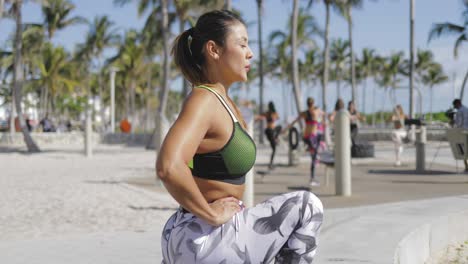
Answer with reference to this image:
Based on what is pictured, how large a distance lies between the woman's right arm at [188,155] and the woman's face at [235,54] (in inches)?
8.7

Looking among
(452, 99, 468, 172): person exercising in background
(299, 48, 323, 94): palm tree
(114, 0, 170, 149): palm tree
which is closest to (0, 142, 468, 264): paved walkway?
(452, 99, 468, 172): person exercising in background

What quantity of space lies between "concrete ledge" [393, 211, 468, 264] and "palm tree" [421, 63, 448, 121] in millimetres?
104327

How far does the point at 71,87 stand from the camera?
201ft

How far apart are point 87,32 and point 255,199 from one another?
5680 cm

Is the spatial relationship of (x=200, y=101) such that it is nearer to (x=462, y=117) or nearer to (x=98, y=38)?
(x=462, y=117)

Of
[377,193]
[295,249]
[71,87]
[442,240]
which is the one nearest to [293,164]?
[377,193]

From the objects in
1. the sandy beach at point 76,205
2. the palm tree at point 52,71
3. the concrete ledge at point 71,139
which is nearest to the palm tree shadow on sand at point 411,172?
the sandy beach at point 76,205

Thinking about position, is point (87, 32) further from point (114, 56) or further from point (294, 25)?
point (294, 25)

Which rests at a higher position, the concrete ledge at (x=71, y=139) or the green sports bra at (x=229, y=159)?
the green sports bra at (x=229, y=159)

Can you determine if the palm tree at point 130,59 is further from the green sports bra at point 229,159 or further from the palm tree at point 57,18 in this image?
the green sports bra at point 229,159

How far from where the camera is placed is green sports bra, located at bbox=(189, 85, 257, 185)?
209 cm

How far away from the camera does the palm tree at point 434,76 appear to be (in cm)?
10671

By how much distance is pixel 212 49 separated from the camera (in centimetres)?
225

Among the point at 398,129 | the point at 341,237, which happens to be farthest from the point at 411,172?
the point at 341,237
